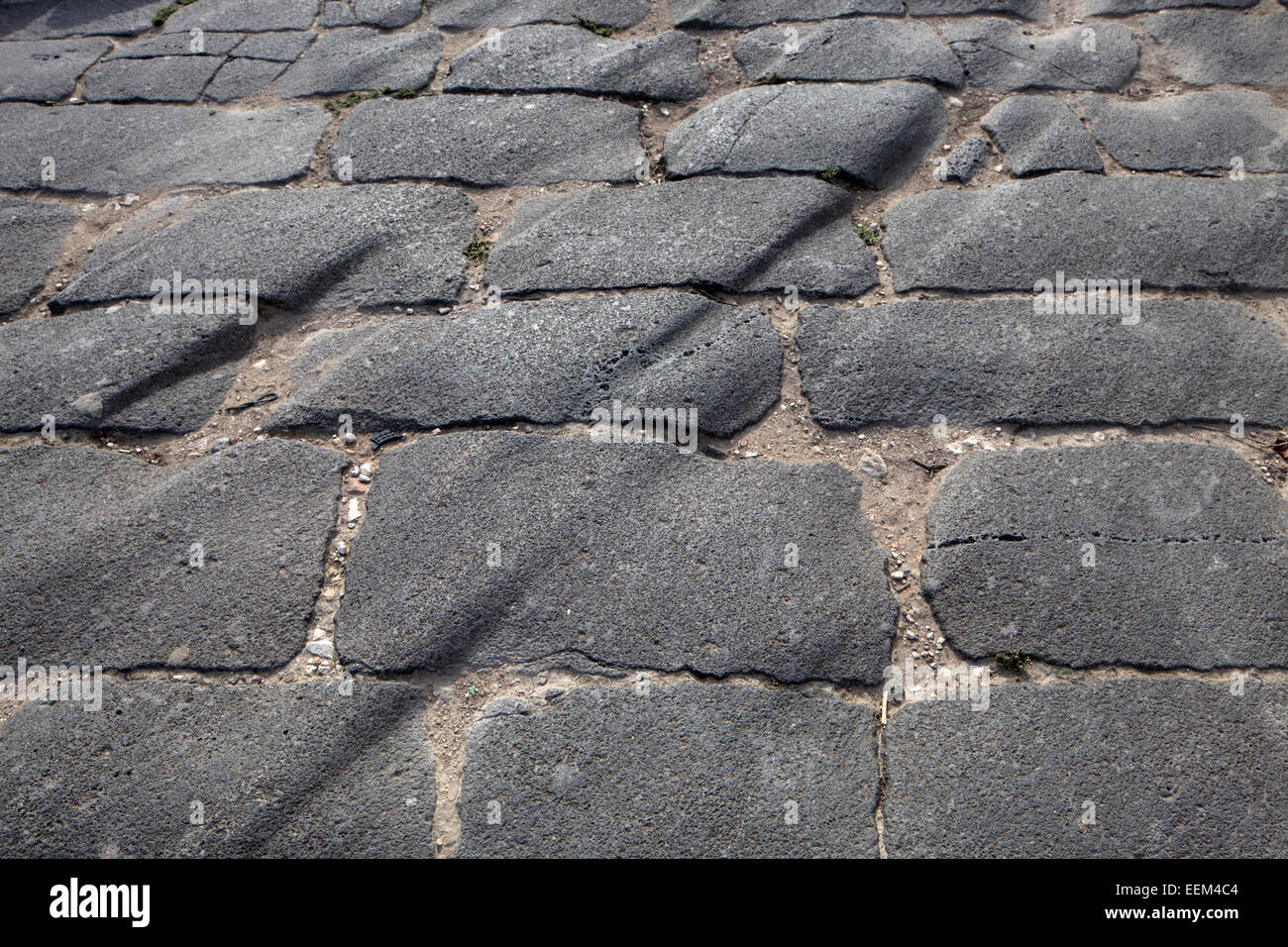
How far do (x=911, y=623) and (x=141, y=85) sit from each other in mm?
3383

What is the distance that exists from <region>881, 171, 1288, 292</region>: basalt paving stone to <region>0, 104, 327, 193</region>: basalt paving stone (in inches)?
79.0

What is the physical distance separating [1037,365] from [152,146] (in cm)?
294

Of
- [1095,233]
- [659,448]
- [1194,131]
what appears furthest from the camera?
[1194,131]

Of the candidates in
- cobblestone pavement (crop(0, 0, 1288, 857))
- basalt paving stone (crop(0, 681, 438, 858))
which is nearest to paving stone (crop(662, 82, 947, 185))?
cobblestone pavement (crop(0, 0, 1288, 857))

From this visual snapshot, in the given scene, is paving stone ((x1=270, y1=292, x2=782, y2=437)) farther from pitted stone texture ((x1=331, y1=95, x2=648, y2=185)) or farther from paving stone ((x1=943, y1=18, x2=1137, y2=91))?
Answer: paving stone ((x1=943, y1=18, x2=1137, y2=91))

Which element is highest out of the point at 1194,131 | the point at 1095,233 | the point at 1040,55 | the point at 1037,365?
the point at 1040,55

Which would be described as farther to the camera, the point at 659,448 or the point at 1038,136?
the point at 1038,136

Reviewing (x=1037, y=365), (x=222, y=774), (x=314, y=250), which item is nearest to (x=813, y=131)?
(x=1037, y=365)

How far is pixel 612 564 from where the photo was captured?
2.15m

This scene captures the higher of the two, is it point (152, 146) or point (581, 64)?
point (581, 64)

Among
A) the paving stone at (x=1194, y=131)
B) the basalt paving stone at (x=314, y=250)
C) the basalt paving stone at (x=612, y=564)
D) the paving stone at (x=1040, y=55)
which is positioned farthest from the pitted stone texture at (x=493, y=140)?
the paving stone at (x=1194, y=131)

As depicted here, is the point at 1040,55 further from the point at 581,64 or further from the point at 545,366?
the point at 545,366

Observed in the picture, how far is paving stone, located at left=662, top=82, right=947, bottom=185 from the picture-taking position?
3.09 metres

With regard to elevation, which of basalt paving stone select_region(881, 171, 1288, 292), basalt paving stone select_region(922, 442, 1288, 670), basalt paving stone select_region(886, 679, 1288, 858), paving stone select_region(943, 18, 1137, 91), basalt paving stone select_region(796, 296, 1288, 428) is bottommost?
basalt paving stone select_region(886, 679, 1288, 858)
